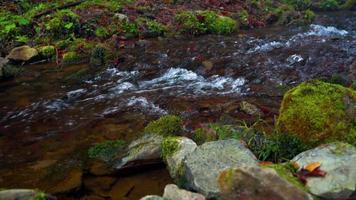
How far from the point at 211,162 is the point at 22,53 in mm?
8837

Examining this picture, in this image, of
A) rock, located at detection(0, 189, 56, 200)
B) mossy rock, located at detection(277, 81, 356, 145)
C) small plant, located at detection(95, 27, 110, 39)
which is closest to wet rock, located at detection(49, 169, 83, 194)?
rock, located at detection(0, 189, 56, 200)

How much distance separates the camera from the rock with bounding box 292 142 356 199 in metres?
3.90

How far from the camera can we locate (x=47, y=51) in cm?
1223

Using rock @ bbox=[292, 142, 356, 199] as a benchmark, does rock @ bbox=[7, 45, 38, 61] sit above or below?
below

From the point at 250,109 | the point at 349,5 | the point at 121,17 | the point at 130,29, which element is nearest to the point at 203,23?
the point at 130,29

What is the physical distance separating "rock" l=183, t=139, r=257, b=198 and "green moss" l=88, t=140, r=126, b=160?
147cm

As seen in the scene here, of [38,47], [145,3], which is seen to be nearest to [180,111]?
[38,47]

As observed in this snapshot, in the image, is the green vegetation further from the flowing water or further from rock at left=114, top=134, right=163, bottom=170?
rock at left=114, top=134, right=163, bottom=170

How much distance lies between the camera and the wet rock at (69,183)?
16.6 feet

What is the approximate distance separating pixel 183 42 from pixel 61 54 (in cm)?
375

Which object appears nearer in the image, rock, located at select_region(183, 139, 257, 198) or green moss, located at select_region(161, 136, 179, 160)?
rock, located at select_region(183, 139, 257, 198)

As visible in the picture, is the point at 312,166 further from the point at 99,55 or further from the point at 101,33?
the point at 101,33

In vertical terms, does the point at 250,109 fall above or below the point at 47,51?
above

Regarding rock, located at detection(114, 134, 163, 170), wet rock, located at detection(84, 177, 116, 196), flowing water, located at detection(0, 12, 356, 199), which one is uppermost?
rock, located at detection(114, 134, 163, 170)
